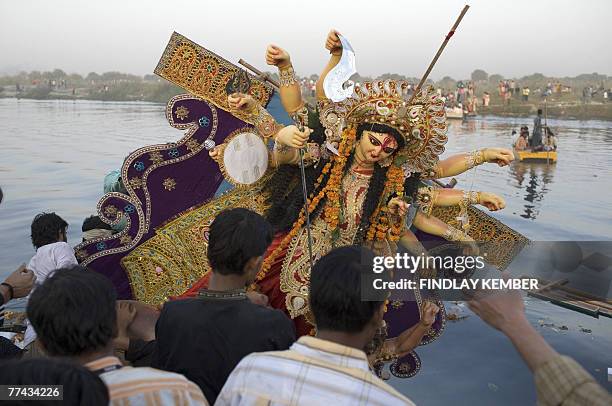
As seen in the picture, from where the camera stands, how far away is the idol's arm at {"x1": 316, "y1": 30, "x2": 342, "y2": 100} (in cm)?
343

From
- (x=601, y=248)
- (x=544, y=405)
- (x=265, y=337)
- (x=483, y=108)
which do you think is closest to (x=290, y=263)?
(x=265, y=337)

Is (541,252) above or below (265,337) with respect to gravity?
below

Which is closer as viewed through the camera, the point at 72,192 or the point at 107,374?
the point at 107,374

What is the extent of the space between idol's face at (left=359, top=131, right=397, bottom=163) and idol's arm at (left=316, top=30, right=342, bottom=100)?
38 centimetres

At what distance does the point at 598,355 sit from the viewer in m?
4.77

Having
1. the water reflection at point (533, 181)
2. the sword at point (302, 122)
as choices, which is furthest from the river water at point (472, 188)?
the sword at point (302, 122)

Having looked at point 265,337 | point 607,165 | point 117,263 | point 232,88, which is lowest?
point 607,165

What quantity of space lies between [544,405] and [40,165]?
51.5 feet

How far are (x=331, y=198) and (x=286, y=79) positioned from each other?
77cm

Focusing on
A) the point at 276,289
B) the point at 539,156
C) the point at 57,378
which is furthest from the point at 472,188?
the point at 57,378

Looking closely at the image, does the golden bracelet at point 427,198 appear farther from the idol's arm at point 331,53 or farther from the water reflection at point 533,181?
the water reflection at point 533,181

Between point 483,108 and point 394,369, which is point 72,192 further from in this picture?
point 483,108

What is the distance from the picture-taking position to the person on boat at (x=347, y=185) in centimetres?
352

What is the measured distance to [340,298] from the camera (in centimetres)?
165
